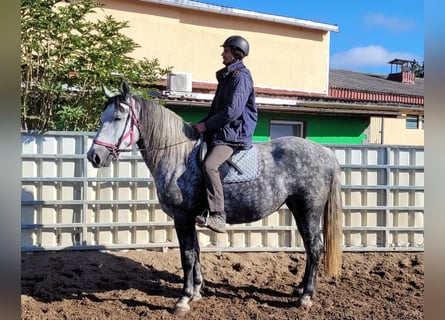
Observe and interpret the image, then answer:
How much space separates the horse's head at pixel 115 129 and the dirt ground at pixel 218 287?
5.25ft

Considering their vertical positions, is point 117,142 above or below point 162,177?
above

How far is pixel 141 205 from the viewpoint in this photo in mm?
6348

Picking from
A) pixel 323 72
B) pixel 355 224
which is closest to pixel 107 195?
pixel 355 224

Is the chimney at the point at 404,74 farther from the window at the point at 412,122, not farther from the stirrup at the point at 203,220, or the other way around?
the stirrup at the point at 203,220

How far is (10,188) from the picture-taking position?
115 cm

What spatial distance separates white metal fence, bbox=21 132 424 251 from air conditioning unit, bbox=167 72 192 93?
14.6ft

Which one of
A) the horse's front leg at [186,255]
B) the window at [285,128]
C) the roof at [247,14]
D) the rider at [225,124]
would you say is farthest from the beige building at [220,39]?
the horse's front leg at [186,255]

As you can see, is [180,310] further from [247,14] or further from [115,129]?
[247,14]

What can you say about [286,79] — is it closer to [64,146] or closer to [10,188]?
[64,146]

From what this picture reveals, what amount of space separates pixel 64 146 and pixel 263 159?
3038mm

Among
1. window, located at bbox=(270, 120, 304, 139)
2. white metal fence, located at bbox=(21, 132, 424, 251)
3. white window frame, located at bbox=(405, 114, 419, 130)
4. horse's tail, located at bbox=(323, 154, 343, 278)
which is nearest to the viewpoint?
horse's tail, located at bbox=(323, 154, 343, 278)

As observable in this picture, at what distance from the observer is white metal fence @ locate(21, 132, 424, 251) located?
5.97m

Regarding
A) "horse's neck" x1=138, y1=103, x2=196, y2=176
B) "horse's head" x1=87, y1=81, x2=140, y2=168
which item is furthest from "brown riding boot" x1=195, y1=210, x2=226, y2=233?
"horse's head" x1=87, y1=81, x2=140, y2=168

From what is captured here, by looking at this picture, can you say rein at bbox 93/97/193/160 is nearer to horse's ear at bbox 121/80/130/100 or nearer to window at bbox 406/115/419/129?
horse's ear at bbox 121/80/130/100
